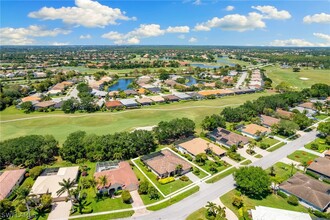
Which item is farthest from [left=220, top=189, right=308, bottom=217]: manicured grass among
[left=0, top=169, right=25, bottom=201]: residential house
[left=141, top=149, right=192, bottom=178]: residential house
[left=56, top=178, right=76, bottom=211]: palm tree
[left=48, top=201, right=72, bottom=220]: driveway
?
[left=0, top=169, right=25, bottom=201]: residential house

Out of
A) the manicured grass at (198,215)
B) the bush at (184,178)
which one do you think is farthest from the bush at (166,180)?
the manicured grass at (198,215)

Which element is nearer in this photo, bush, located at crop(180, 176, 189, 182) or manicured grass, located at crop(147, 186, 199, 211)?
manicured grass, located at crop(147, 186, 199, 211)

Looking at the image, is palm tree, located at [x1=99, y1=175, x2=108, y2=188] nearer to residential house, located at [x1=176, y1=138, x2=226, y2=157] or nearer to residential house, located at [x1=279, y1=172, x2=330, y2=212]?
residential house, located at [x1=176, y1=138, x2=226, y2=157]

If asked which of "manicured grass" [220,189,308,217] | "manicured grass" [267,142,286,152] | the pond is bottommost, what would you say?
"manicured grass" [220,189,308,217]

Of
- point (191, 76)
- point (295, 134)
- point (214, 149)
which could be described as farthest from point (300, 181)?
point (191, 76)

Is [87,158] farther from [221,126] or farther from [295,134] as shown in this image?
[295,134]

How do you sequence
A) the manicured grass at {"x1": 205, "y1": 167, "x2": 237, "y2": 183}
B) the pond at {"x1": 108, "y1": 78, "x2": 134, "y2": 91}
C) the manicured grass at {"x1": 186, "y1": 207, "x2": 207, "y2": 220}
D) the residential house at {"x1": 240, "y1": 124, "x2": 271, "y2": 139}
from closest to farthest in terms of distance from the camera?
the manicured grass at {"x1": 186, "y1": 207, "x2": 207, "y2": 220} < the manicured grass at {"x1": 205, "y1": 167, "x2": 237, "y2": 183} < the residential house at {"x1": 240, "y1": 124, "x2": 271, "y2": 139} < the pond at {"x1": 108, "y1": 78, "x2": 134, "y2": 91}

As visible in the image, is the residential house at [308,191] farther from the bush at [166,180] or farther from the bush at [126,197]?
the bush at [126,197]

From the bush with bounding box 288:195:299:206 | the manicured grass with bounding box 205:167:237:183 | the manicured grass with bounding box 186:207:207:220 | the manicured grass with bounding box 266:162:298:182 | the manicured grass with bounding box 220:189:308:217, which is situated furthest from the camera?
the manicured grass with bounding box 266:162:298:182

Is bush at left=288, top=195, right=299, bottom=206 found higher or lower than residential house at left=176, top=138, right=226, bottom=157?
lower
